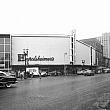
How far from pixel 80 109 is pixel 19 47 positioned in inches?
3462

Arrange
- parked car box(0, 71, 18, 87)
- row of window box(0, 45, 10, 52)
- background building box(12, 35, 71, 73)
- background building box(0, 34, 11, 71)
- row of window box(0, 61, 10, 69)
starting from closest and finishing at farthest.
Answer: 1. parked car box(0, 71, 18, 87)
2. row of window box(0, 61, 10, 69)
3. background building box(0, 34, 11, 71)
4. row of window box(0, 45, 10, 52)
5. background building box(12, 35, 71, 73)

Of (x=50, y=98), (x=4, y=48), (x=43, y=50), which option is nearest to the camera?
(x=50, y=98)

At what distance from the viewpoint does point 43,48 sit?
10012cm

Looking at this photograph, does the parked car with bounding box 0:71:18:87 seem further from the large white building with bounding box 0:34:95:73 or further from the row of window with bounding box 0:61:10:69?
the large white building with bounding box 0:34:95:73

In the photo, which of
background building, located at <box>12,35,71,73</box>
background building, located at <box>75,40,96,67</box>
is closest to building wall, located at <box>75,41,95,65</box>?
background building, located at <box>75,40,96,67</box>

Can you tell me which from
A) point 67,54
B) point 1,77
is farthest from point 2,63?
point 1,77

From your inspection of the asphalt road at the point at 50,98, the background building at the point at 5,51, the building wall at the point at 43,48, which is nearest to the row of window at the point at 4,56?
the background building at the point at 5,51

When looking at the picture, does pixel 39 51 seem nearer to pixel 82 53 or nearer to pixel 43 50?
pixel 43 50

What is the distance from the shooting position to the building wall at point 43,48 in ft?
322

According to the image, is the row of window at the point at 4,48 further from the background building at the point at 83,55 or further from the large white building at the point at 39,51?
the background building at the point at 83,55

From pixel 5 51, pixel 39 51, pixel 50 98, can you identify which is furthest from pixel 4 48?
pixel 50 98

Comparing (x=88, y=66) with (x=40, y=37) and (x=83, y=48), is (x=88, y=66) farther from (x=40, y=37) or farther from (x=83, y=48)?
(x=40, y=37)

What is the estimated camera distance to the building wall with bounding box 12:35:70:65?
98012 millimetres

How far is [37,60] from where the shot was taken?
98500 millimetres
